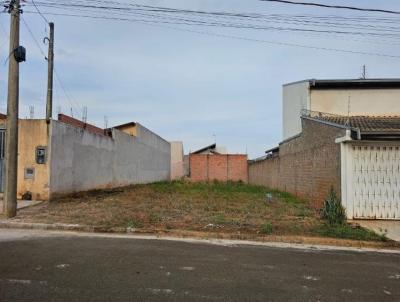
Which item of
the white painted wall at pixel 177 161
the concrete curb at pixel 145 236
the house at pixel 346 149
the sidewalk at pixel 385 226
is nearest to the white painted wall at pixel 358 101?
the house at pixel 346 149

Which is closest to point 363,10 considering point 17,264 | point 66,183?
point 17,264

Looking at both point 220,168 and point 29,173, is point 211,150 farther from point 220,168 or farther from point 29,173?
point 29,173

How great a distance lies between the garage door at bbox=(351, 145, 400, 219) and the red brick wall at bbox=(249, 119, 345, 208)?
2.42 ft

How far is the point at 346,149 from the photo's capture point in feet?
44.6

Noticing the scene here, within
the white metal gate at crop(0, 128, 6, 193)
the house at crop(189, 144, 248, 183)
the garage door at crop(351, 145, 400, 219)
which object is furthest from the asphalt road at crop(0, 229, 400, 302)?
the house at crop(189, 144, 248, 183)

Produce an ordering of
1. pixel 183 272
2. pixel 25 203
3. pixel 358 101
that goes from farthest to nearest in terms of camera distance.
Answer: pixel 358 101, pixel 25 203, pixel 183 272

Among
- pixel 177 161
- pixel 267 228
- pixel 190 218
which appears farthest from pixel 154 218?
pixel 177 161

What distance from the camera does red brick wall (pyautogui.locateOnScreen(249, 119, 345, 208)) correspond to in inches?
590

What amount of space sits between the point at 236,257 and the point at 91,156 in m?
15.5

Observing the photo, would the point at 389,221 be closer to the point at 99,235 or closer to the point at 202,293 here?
the point at 99,235

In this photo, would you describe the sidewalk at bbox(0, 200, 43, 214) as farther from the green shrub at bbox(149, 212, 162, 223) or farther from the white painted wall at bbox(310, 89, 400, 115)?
the white painted wall at bbox(310, 89, 400, 115)

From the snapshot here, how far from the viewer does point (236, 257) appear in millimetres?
8070

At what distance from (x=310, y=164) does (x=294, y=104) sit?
12947 mm

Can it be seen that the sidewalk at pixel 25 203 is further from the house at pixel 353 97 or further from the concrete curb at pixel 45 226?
the house at pixel 353 97
